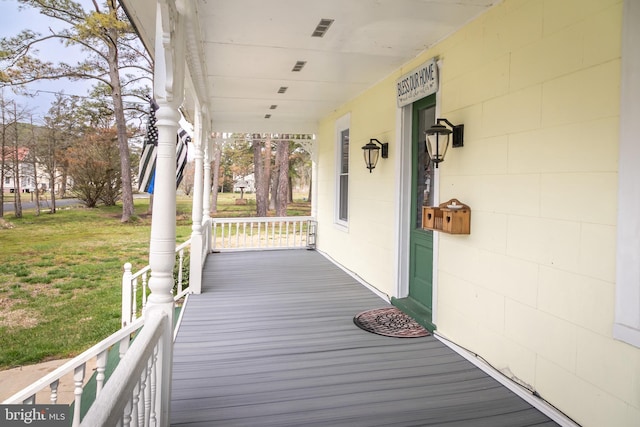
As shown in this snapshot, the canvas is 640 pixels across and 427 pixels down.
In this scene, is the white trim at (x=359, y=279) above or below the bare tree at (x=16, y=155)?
below

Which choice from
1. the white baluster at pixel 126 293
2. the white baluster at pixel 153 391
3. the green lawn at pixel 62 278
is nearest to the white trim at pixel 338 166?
the white baluster at pixel 126 293

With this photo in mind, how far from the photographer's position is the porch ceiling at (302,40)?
277 centimetres

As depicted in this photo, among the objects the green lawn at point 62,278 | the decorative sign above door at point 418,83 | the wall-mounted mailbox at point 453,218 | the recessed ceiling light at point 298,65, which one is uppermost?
the recessed ceiling light at point 298,65

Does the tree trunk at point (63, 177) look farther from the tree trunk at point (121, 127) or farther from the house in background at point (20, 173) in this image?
the tree trunk at point (121, 127)

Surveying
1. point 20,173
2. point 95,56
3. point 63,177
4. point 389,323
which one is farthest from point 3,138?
point 389,323

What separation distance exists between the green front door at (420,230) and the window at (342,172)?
2420 mm

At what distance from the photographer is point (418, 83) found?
376 cm

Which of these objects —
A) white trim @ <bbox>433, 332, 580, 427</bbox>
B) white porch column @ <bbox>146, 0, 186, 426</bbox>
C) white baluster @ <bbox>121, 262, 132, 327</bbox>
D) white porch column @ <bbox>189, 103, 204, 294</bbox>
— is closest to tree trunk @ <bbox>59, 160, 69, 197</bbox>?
white porch column @ <bbox>189, 103, 204, 294</bbox>

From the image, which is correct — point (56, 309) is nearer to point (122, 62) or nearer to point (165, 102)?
point (122, 62)

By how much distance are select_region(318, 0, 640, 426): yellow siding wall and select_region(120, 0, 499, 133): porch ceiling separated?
36 centimetres

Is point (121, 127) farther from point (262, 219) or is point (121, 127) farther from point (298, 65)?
Result: point (298, 65)

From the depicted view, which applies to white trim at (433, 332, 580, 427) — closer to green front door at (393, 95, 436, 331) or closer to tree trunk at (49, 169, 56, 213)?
green front door at (393, 95, 436, 331)

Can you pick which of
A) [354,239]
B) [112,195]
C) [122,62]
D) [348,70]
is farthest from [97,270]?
[348,70]

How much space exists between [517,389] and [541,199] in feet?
3.81
